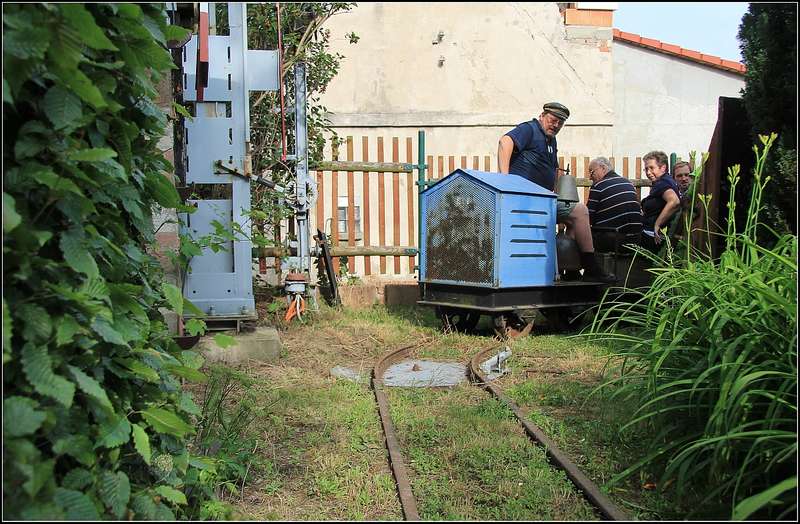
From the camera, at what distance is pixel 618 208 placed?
7973 millimetres

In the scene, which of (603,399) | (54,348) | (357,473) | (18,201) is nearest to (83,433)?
(54,348)

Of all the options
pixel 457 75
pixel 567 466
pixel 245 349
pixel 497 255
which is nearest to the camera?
pixel 567 466

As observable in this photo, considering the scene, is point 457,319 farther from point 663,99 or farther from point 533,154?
point 663,99

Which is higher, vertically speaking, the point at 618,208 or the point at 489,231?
→ the point at 618,208

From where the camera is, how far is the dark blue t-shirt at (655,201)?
798cm

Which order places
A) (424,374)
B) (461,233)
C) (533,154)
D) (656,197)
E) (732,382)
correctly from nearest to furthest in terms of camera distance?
(732,382)
(424,374)
(461,233)
(533,154)
(656,197)

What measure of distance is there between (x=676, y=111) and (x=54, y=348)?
19.3 meters

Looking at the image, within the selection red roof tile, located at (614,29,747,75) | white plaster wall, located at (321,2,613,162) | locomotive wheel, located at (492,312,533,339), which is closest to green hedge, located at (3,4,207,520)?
locomotive wheel, located at (492,312,533,339)

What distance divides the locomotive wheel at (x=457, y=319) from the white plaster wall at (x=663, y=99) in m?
12.3

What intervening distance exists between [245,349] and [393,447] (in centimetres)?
277

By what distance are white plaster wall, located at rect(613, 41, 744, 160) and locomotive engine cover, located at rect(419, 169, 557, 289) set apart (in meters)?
12.3

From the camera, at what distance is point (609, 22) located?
56.1 feet

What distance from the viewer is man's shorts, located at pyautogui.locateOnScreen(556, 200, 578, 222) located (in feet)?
25.2

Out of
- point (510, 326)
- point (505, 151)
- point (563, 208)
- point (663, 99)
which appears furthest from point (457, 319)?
point (663, 99)
